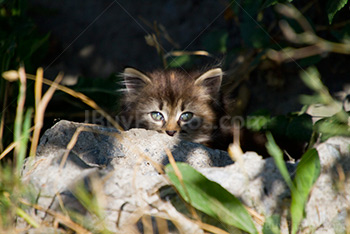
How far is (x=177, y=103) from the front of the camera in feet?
11.5

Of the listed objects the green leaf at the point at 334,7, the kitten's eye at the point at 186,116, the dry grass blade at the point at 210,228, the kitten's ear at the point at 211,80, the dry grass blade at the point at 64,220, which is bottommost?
the dry grass blade at the point at 210,228

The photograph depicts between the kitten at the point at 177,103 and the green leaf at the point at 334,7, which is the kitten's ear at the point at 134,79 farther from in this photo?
the green leaf at the point at 334,7

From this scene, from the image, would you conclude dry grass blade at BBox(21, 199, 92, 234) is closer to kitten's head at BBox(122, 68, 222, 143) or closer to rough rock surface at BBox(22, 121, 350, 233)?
rough rock surface at BBox(22, 121, 350, 233)

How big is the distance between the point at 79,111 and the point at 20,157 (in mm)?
2135

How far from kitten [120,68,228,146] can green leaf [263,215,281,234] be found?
157 cm

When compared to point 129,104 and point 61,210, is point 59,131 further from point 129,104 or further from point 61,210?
point 129,104

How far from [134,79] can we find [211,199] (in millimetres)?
1998

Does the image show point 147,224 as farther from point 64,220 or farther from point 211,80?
point 211,80

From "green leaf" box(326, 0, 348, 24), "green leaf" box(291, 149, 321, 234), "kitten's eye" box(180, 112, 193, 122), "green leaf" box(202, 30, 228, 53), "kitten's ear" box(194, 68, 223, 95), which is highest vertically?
"green leaf" box(202, 30, 228, 53)

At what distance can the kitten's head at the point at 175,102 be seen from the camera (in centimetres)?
348

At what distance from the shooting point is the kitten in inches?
137

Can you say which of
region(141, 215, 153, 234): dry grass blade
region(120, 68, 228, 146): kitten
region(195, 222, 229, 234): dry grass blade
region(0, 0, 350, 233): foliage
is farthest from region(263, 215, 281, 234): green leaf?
region(120, 68, 228, 146): kitten

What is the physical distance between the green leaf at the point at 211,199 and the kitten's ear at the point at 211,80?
5.72ft

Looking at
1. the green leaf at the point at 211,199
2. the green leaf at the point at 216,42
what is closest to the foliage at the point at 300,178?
the green leaf at the point at 211,199
